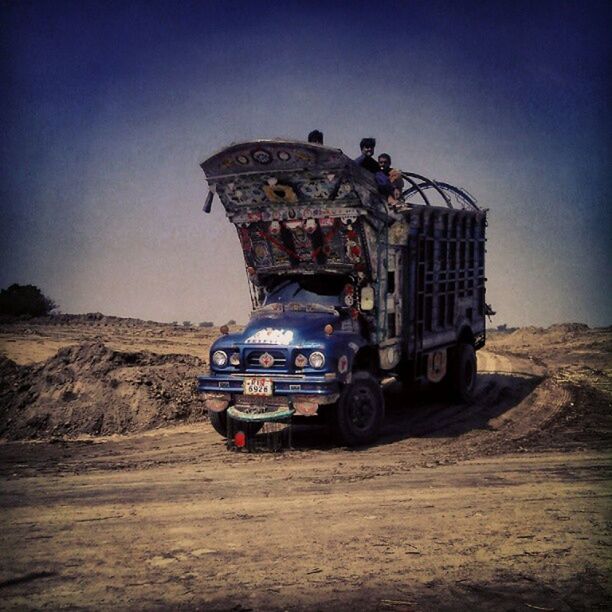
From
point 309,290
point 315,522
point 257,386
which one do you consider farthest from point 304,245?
point 315,522

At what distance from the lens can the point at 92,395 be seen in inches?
510

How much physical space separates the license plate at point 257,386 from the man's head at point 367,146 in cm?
428

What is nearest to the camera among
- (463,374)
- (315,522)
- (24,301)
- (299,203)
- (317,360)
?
(315,522)

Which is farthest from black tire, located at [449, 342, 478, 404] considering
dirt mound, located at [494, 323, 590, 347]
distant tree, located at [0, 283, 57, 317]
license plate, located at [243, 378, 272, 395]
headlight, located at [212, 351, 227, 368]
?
distant tree, located at [0, 283, 57, 317]

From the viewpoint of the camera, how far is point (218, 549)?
5.90 m

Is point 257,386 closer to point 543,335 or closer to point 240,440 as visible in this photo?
point 240,440

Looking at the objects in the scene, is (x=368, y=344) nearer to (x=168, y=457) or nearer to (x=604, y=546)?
(x=168, y=457)

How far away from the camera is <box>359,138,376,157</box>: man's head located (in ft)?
38.9

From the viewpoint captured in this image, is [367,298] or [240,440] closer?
[240,440]

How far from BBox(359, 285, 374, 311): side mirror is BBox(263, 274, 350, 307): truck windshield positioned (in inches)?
12.8

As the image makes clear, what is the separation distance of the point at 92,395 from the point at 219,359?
364 centimetres

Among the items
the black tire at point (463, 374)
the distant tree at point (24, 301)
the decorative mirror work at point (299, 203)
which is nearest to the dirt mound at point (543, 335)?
the black tire at point (463, 374)

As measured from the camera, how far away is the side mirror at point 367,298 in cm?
1112

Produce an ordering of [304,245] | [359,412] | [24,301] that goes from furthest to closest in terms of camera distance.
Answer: [24,301] < [304,245] < [359,412]
